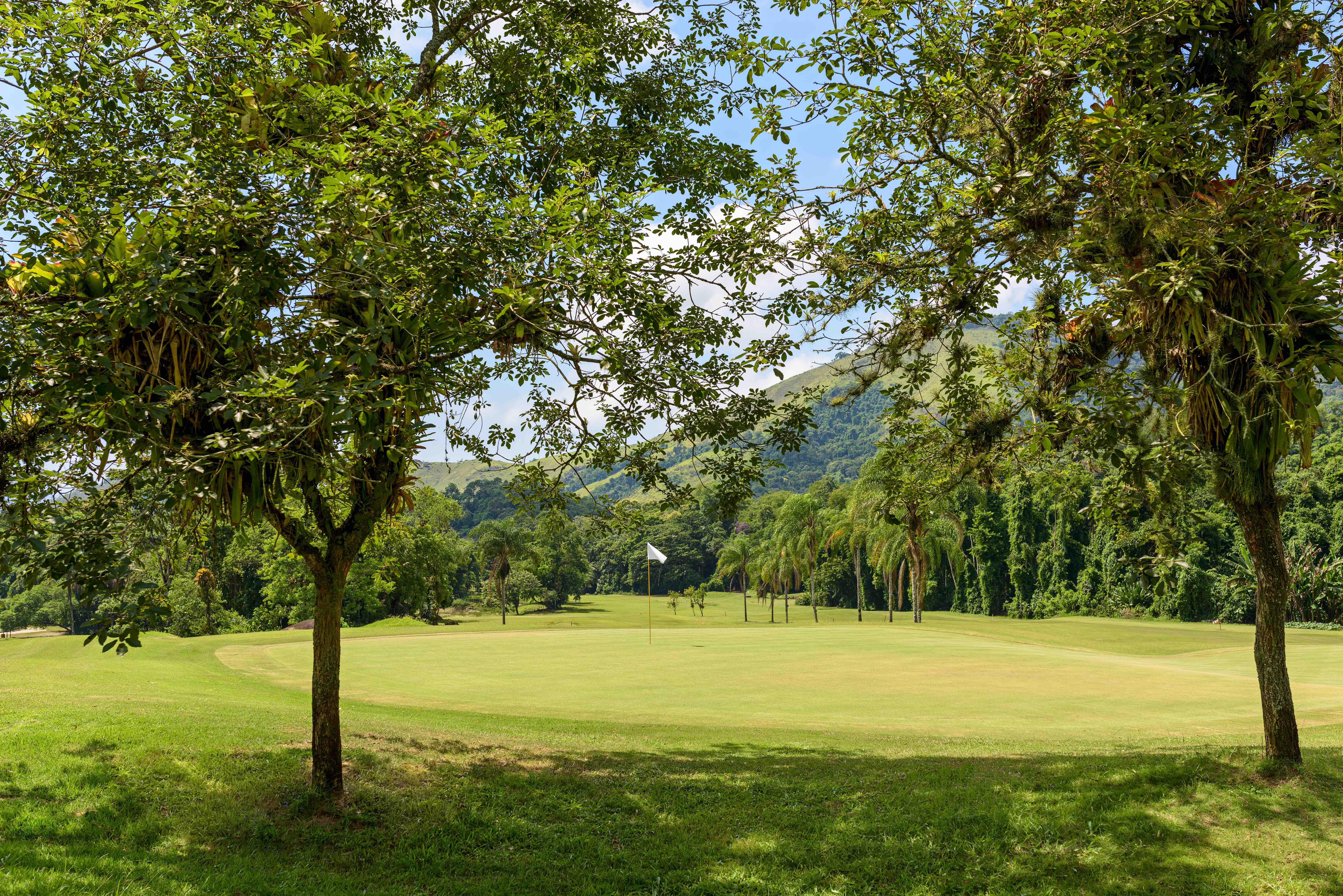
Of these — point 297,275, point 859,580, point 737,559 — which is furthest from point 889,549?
point 297,275

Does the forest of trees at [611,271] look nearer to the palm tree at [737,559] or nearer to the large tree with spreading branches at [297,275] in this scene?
the large tree with spreading branches at [297,275]

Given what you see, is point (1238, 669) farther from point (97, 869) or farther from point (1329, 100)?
point (97, 869)

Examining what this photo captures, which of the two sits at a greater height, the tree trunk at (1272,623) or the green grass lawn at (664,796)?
the tree trunk at (1272,623)

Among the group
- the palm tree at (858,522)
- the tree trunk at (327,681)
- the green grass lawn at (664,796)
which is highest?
the palm tree at (858,522)

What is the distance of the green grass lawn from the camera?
6914 mm

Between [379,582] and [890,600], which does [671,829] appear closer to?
[379,582]

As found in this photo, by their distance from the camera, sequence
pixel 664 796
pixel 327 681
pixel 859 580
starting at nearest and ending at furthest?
pixel 327 681 → pixel 664 796 → pixel 859 580

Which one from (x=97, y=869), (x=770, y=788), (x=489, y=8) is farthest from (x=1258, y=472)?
(x=97, y=869)

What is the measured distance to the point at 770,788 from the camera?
961 cm

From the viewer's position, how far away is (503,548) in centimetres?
6228

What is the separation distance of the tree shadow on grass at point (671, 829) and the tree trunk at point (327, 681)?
31cm

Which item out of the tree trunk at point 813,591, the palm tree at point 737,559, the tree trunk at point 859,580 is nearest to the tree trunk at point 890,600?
the tree trunk at point 859,580

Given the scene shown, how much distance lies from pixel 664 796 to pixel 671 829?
1024 millimetres

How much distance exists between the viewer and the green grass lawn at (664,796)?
22.7 ft
